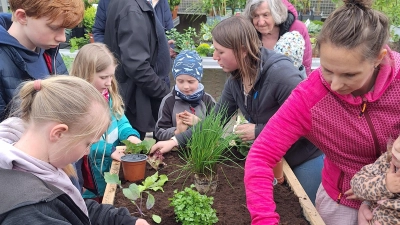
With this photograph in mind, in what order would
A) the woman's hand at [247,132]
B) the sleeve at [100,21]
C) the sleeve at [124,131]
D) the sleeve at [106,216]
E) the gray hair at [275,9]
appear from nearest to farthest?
1. the sleeve at [106,216]
2. the woman's hand at [247,132]
3. the sleeve at [124,131]
4. the gray hair at [275,9]
5. the sleeve at [100,21]

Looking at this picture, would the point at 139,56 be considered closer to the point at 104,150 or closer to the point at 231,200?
the point at 104,150

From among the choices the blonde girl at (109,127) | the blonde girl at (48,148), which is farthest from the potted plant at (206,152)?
the blonde girl at (48,148)

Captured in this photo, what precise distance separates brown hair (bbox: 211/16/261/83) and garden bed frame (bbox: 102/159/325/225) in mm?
617

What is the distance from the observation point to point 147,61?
3406 mm

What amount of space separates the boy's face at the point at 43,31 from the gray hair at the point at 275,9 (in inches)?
67.9

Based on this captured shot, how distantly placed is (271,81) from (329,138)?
0.64 meters

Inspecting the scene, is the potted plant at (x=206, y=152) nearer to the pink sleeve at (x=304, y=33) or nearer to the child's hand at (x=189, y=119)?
the child's hand at (x=189, y=119)

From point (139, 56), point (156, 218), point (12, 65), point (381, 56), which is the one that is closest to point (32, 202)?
point (156, 218)

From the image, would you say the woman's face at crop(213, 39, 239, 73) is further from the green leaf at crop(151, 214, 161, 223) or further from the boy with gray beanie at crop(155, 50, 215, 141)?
the green leaf at crop(151, 214, 161, 223)

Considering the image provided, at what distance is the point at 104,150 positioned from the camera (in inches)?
104

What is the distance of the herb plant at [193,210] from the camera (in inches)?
77.5

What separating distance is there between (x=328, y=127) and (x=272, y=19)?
1.91m

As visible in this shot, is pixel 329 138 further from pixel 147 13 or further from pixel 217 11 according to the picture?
pixel 217 11

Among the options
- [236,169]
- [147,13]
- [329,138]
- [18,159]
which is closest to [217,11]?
[147,13]
